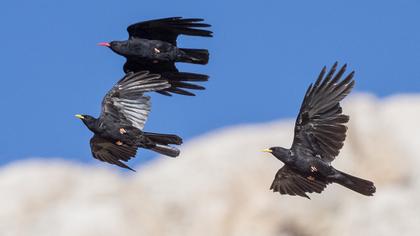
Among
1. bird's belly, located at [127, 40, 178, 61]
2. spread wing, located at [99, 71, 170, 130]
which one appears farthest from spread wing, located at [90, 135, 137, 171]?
bird's belly, located at [127, 40, 178, 61]

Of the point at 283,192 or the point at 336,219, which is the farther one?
the point at 336,219

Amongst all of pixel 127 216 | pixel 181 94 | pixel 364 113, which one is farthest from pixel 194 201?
pixel 181 94

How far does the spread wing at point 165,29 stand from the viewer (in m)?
30.3

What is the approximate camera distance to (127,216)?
44.1 meters

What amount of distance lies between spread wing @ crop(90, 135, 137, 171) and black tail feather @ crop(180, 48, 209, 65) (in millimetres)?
1654

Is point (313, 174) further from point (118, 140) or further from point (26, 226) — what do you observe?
point (26, 226)

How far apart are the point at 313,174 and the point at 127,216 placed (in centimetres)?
1617

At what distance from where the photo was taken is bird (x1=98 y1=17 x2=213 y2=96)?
29.8m

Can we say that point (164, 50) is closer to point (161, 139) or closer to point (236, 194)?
point (161, 139)

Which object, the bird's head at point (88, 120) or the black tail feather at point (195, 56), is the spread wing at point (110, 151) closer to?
the bird's head at point (88, 120)

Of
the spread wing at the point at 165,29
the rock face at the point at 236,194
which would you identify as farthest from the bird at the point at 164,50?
the rock face at the point at 236,194

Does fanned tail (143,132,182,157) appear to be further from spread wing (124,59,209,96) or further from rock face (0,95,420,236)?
rock face (0,95,420,236)

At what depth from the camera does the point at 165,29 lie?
30391 millimetres

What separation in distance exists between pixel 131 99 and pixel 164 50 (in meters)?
1.16
